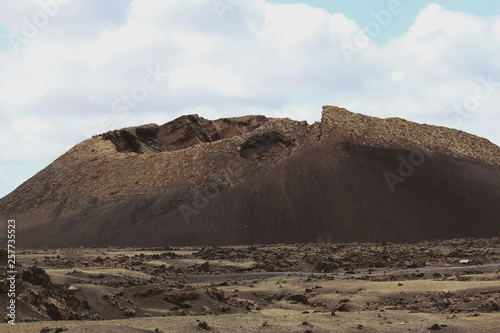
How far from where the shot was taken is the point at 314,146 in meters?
52.9

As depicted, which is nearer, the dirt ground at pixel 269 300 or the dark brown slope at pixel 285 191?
the dirt ground at pixel 269 300

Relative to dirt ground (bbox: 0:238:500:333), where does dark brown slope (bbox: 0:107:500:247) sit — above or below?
above

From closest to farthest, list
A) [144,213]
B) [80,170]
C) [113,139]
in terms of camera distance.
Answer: [144,213] < [80,170] < [113,139]

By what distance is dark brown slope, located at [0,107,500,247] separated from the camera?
1751 inches

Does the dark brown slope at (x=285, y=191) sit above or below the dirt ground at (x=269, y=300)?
above

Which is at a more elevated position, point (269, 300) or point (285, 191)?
point (285, 191)

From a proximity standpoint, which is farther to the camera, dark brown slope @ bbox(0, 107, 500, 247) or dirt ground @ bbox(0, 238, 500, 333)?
dark brown slope @ bbox(0, 107, 500, 247)

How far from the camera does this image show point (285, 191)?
48.5 metres

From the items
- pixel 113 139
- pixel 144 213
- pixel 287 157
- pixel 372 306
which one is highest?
pixel 113 139

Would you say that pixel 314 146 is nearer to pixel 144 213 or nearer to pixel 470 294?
pixel 144 213

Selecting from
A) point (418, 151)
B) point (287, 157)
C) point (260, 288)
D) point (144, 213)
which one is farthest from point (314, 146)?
point (260, 288)

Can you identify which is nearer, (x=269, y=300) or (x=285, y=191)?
(x=269, y=300)

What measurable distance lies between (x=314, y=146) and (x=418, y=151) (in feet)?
33.4

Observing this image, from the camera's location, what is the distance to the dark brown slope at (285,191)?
44469 mm
